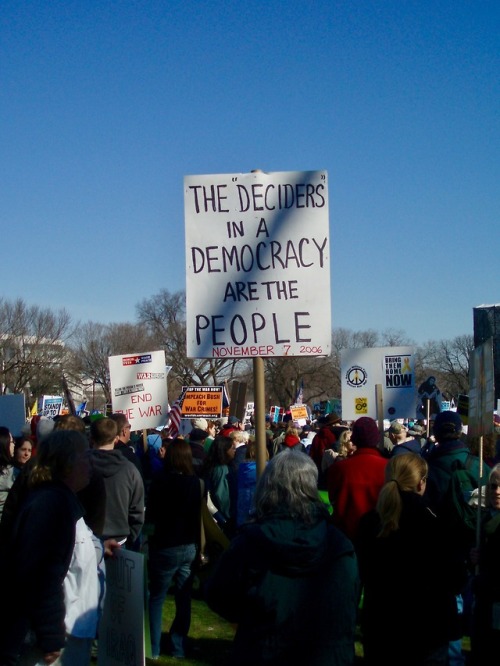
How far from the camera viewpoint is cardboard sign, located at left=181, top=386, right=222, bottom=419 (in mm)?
21531

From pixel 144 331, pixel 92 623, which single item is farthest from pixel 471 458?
pixel 144 331

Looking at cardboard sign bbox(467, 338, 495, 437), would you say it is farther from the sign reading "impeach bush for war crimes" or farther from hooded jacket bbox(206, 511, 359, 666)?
hooded jacket bbox(206, 511, 359, 666)

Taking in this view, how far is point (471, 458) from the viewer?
740 cm

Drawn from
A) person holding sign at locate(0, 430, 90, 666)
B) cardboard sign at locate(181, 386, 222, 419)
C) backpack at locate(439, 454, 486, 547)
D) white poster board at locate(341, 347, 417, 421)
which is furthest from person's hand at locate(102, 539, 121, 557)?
cardboard sign at locate(181, 386, 222, 419)

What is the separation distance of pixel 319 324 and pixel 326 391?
8276cm

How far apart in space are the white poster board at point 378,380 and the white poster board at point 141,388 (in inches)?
114

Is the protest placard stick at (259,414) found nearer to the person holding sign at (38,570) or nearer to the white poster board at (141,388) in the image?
the person holding sign at (38,570)

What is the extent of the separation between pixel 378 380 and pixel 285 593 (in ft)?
34.7

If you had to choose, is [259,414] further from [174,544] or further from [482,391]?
[174,544]

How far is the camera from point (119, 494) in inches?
278

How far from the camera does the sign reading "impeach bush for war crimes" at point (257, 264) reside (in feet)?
18.5

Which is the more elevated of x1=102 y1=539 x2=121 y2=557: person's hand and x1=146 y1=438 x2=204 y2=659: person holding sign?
x1=102 y1=539 x2=121 y2=557: person's hand

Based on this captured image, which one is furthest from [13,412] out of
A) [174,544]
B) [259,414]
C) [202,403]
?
[259,414]

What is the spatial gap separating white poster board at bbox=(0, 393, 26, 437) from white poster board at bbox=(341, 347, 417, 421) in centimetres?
509
